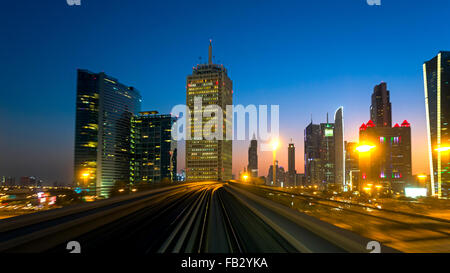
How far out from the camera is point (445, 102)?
94.9m

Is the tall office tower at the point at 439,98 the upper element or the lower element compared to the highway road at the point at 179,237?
upper

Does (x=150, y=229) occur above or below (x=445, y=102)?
below

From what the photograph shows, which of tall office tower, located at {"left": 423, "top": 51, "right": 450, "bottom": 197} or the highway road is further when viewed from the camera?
tall office tower, located at {"left": 423, "top": 51, "right": 450, "bottom": 197}

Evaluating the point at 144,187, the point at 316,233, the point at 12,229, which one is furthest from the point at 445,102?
the point at 12,229

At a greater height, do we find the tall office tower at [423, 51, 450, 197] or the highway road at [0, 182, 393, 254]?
the tall office tower at [423, 51, 450, 197]

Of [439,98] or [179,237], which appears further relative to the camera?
[439,98]

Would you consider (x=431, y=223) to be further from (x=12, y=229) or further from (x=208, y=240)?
(x=12, y=229)

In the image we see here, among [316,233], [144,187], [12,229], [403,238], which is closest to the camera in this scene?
[403,238]

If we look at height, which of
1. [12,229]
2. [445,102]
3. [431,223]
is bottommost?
[12,229]

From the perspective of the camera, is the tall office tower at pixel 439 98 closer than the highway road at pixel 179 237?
No

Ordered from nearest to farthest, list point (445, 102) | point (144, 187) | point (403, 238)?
point (403, 238) → point (144, 187) → point (445, 102)

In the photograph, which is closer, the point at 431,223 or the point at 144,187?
the point at 431,223

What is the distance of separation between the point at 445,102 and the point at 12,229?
125496 mm

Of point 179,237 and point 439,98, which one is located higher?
point 439,98
